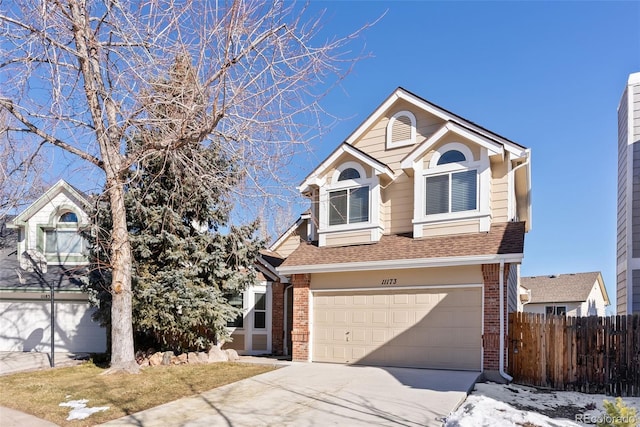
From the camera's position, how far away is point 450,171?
11.8 m

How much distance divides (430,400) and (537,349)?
383cm

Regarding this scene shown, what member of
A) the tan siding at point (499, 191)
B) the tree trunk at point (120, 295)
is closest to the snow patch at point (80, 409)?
the tree trunk at point (120, 295)

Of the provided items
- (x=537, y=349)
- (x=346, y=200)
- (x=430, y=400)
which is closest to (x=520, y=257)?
(x=537, y=349)

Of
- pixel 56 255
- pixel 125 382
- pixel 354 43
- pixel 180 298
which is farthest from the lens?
pixel 56 255

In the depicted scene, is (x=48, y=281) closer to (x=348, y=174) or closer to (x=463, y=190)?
(x=348, y=174)

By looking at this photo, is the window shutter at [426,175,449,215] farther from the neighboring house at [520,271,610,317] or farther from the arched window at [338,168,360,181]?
the neighboring house at [520,271,610,317]

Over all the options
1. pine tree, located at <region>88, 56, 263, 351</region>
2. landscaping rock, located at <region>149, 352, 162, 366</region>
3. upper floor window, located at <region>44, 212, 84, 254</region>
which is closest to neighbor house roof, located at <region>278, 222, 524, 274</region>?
pine tree, located at <region>88, 56, 263, 351</region>

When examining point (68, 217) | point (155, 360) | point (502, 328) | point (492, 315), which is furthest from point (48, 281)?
point (502, 328)

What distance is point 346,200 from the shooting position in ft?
43.2

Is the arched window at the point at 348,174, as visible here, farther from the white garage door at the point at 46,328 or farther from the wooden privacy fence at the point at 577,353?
the white garage door at the point at 46,328

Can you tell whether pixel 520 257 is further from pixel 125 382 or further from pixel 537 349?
pixel 125 382

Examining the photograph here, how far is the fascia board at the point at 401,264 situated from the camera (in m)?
10.1

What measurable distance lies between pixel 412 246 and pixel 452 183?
190 cm

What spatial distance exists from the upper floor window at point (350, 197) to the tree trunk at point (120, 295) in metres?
5.48
